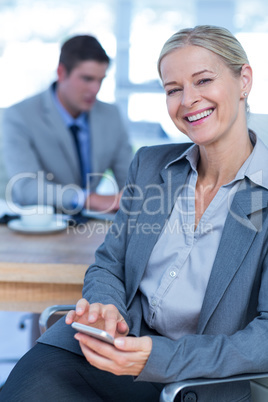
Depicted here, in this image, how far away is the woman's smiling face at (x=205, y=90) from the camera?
1.45 meters

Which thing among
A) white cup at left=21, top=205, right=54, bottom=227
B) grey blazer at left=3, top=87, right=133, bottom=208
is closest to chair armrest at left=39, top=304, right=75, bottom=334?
white cup at left=21, top=205, right=54, bottom=227

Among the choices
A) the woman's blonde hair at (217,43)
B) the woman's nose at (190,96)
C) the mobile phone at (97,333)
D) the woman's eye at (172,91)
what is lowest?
the mobile phone at (97,333)

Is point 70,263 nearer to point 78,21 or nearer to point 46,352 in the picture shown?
point 46,352

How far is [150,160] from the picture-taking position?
5.54 feet

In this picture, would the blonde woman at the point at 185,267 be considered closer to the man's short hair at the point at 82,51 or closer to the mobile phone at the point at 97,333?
the mobile phone at the point at 97,333

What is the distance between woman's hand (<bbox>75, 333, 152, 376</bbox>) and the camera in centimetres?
114

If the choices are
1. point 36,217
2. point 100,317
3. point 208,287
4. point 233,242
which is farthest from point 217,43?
point 36,217

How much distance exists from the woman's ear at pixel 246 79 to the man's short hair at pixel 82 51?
1.76 metres

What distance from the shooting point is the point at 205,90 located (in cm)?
146

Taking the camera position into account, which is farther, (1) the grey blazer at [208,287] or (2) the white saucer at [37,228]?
(2) the white saucer at [37,228]

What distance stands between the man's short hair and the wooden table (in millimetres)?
1483

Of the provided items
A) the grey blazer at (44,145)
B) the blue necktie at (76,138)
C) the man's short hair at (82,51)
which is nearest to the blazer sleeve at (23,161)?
the grey blazer at (44,145)

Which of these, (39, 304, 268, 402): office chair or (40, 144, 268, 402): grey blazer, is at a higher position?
(40, 144, 268, 402): grey blazer

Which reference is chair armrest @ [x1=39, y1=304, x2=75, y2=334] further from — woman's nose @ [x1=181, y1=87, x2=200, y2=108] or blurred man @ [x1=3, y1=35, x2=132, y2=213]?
blurred man @ [x1=3, y1=35, x2=132, y2=213]
